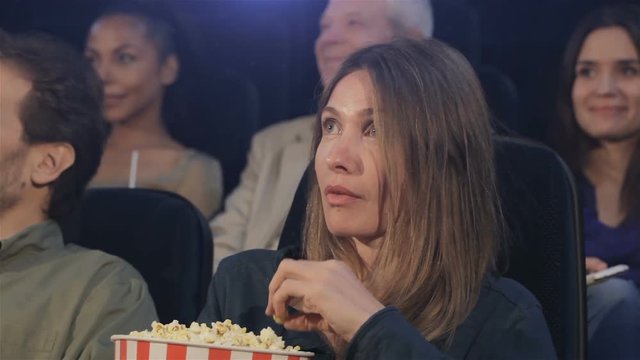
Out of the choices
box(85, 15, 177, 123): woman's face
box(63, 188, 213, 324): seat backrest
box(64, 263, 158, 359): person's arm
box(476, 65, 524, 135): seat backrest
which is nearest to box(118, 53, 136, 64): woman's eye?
box(85, 15, 177, 123): woman's face

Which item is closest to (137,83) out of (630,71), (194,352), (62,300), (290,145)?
(290,145)

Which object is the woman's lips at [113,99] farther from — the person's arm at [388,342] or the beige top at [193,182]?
the person's arm at [388,342]

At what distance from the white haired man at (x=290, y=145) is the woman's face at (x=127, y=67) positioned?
302 millimetres

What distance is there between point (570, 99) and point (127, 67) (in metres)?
1.03

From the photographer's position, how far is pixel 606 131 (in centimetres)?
264

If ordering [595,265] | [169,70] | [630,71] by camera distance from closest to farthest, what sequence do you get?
[595,265], [630,71], [169,70]

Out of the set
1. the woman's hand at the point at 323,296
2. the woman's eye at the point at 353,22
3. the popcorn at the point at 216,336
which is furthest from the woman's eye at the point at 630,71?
the popcorn at the point at 216,336

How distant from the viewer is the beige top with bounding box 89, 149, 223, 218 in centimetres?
285

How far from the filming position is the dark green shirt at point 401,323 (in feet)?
4.94

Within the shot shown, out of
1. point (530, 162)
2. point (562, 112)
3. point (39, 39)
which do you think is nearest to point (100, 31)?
point (39, 39)

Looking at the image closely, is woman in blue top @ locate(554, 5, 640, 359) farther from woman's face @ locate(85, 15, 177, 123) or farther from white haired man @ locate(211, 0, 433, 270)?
woman's face @ locate(85, 15, 177, 123)

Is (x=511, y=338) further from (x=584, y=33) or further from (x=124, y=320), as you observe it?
(x=584, y=33)

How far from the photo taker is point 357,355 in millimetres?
1519

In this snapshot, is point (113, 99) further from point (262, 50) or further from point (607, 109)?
point (607, 109)
